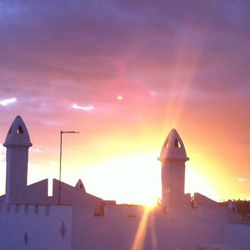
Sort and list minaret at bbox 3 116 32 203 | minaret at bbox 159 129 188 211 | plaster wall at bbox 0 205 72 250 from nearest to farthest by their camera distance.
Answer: plaster wall at bbox 0 205 72 250 < minaret at bbox 159 129 188 211 < minaret at bbox 3 116 32 203

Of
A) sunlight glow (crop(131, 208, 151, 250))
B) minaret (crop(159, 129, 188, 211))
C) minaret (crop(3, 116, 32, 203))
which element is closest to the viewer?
sunlight glow (crop(131, 208, 151, 250))

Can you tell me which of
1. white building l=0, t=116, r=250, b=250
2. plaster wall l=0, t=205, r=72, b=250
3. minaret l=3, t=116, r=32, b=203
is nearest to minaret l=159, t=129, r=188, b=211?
white building l=0, t=116, r=250, b=250

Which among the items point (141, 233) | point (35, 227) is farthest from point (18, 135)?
point (141, 233)

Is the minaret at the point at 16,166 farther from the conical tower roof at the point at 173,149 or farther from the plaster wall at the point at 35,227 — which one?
the conical tower roof at the point at 173,149

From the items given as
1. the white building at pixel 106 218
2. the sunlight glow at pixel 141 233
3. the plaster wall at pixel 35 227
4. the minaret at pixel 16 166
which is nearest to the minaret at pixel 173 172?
the white building at pixel 106 218

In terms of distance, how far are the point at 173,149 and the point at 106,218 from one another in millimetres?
6136

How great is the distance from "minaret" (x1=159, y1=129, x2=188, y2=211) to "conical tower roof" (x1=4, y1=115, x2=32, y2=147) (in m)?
7.63

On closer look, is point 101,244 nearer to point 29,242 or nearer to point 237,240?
point 29,242

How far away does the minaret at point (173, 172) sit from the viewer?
37.8m

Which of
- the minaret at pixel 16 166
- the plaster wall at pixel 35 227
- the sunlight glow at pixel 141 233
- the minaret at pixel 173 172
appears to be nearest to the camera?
Answer: the plaster wall at pixel 35 227

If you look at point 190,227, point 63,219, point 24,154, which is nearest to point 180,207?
point 190,227

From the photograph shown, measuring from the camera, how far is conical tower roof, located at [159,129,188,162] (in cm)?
3794

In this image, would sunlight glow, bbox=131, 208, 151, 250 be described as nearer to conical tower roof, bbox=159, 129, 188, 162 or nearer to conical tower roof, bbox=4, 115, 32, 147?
conical tower roof, bbox=159, 129, 188, 162

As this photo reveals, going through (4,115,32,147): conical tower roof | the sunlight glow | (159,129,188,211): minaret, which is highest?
(4,115,32,147): conical tower roof
